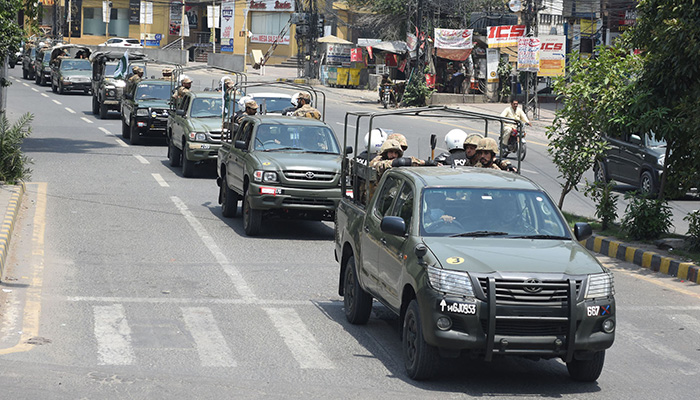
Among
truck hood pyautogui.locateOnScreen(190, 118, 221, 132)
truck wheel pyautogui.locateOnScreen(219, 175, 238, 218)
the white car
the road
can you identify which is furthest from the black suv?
the white car

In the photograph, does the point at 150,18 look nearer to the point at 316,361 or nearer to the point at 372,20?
the point at 372,20

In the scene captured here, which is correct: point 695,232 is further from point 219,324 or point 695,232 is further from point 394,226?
point 219,324

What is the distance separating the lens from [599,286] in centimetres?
709

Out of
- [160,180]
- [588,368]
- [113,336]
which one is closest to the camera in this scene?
[588,368]

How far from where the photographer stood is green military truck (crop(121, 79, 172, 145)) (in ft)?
86.1

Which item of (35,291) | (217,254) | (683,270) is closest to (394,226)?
(35,291)

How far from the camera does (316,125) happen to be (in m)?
15.6

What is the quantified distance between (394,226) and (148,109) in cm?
1969

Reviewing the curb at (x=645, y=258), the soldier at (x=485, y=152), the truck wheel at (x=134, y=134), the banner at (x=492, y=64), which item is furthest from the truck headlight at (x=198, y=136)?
the banner at (x=492, y=64)

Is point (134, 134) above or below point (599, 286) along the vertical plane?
above

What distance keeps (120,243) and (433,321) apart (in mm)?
7302

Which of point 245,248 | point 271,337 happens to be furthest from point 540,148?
point 271,337

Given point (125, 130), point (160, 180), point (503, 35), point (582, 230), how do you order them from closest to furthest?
point (582, 230) < point (160, 180) < point (125, 130) < point (503, 35)

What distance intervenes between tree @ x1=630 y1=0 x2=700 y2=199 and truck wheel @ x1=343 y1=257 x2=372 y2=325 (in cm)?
560
